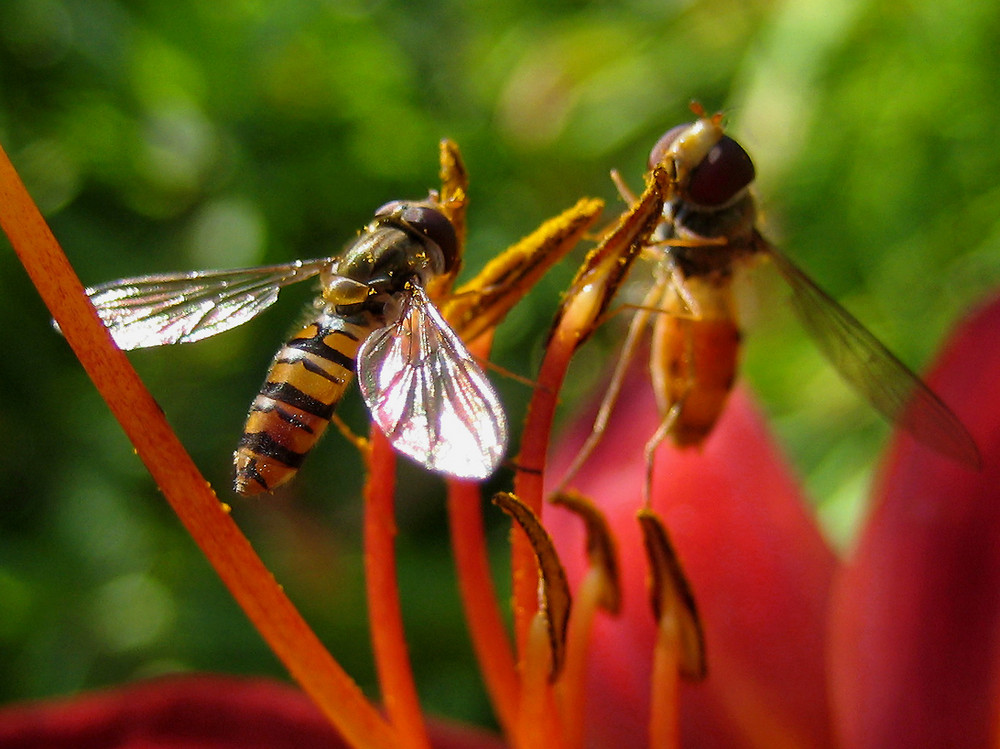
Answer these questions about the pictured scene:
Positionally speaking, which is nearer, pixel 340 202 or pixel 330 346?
pixel 330 346

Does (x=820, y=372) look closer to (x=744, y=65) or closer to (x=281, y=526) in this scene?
(x=744, y=65)

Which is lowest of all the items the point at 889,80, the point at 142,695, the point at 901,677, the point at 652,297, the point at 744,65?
the point at 901,677

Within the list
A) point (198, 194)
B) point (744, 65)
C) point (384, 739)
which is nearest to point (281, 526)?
point (198, 194)

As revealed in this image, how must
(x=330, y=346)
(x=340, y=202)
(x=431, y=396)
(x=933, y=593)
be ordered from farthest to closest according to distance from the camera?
1. (x=340, y=202)
2. (x=933, y=593)
3. (x=330, y=346)
4. (x=431, y=396)

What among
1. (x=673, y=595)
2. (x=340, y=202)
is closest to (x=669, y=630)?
(x=673, y=595)

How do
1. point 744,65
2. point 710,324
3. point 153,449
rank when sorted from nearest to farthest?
→ point 153,449 < point 710,324 < point 744,65

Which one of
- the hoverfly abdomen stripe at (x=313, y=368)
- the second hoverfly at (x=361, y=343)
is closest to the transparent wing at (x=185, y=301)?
the second hoverfly at (x=361, y=343)

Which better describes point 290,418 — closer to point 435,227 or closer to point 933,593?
point 435,227

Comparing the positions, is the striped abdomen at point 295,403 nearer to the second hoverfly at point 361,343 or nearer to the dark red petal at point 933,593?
the second hoverfly at point 361,343
